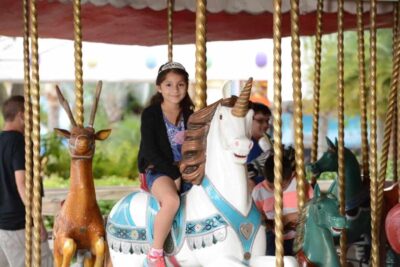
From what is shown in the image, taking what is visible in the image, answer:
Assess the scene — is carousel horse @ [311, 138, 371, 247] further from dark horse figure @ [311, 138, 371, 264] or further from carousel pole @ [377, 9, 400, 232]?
carousel pole @ [377, 9, 400, 232]

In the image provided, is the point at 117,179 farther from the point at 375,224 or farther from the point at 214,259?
the point at 214,259

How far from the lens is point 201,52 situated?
358 cm

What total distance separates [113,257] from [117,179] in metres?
9.56

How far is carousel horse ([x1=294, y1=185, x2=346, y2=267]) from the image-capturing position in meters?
3.38

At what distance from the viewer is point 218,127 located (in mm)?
3312

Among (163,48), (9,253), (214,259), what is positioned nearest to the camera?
(214,259)

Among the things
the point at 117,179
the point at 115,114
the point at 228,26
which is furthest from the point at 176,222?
the point at 115,114

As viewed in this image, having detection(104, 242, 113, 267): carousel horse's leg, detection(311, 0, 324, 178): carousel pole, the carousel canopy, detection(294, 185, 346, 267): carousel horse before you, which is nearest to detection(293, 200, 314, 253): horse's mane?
detection(294, 185, 346, 267): carousel horse

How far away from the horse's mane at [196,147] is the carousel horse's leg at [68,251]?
70 cm

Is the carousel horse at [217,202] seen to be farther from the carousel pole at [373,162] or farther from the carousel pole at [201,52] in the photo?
the carousel pole at [373,162]

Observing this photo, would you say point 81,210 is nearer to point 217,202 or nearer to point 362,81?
point 217,202

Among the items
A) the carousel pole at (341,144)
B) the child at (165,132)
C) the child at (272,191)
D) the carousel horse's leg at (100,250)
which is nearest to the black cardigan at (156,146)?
the child at (165,132)

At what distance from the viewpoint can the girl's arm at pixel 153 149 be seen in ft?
11.6

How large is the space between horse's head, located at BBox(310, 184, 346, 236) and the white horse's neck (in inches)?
13.5
